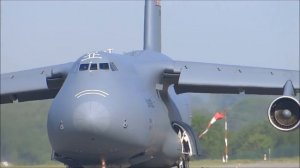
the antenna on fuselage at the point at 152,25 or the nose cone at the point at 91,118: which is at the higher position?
the antenna on fuselage at the point at 152,25

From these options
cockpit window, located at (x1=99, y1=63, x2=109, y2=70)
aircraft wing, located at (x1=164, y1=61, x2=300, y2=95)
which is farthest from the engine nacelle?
cockpit window, located at (x1=99, y1=63, x2=109, y2=70)

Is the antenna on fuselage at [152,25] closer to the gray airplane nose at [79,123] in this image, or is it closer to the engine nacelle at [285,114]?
the engine nacelle at [285,114]

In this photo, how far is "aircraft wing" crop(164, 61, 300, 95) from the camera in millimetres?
17719

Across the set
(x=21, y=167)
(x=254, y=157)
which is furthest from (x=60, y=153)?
(x=254, y=157)

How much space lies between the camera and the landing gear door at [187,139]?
1695 cm

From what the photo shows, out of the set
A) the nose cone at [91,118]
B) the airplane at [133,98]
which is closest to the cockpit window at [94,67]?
the airplane at [133,98]

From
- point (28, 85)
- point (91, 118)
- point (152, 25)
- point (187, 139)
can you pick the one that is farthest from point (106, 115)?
point (152, 25)

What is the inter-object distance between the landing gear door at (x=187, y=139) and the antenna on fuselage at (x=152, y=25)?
145 inches

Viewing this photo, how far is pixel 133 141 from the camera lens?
14172 millimetres

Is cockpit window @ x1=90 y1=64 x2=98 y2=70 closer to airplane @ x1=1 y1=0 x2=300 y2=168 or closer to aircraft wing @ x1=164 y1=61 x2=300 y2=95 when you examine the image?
airplane @ x1=1 y1=0 x2=300 y2=168

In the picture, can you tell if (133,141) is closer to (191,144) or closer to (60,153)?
(60,153)

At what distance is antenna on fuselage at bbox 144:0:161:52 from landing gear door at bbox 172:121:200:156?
3.67 metres

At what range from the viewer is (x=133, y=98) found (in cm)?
1451

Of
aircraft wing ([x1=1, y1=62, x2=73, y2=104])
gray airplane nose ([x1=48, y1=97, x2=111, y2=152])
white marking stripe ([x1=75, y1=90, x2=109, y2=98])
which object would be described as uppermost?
aircraft wing ([x1=1, y1=62, x2=73, y2=104])
